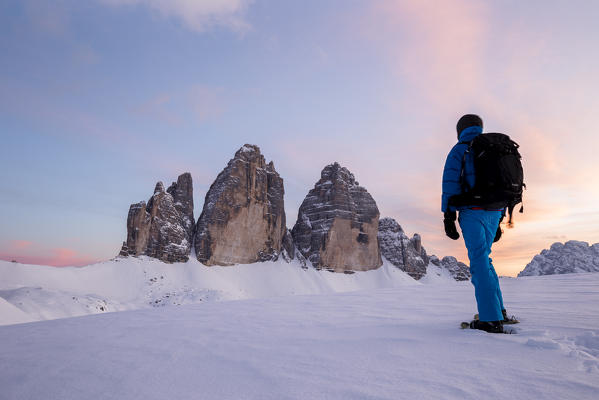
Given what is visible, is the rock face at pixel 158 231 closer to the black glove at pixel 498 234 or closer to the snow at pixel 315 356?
the snow at pixel 315 356

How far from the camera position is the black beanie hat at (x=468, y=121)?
3.44 metres

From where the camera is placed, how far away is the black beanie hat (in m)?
3.44

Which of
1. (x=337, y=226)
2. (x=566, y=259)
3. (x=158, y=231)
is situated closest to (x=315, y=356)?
(x=158, y=231)

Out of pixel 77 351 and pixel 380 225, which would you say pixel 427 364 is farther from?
pixel 380 225

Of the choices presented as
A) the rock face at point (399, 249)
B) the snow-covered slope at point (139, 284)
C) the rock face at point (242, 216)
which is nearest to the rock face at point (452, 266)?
the rock face at point (399, 249)

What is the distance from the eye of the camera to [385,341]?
7.69ft

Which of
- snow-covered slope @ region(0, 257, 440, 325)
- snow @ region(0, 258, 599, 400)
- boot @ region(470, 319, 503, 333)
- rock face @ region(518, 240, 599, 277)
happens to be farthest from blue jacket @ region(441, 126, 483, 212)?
rock face @ region(518, 240, 599, 277)

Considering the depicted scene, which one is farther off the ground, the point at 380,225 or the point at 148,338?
the point at 380,225

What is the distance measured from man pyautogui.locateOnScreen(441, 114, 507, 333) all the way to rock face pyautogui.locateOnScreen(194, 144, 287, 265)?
191 ft

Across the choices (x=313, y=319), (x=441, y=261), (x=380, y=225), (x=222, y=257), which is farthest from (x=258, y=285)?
(x=441, y=261)

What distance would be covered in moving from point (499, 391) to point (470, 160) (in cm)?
236

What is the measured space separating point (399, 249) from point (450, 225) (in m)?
90.4

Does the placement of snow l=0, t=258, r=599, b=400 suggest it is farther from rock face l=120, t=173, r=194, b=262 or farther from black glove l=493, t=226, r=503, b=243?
rock face l=120, t=173, r=194, b=262

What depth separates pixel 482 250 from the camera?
9.78ft
